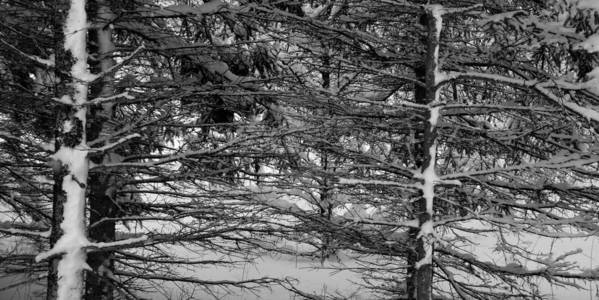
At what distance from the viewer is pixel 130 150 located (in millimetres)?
7402

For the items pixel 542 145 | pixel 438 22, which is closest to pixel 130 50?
pixel 438 22

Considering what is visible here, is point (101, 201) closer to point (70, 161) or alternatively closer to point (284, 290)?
point (70, 161)

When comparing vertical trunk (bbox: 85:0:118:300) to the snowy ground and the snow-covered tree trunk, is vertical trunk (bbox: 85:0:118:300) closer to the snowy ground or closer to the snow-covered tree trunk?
the snow-covered tree trunk

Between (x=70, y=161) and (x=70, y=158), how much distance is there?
0.03 meters

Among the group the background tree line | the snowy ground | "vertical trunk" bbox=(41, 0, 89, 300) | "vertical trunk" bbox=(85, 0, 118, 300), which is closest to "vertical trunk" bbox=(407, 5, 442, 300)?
the background tree line

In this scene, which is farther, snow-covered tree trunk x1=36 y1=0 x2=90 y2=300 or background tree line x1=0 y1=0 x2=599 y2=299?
background tree line x1=0 y1=0 x2=599 y2=299

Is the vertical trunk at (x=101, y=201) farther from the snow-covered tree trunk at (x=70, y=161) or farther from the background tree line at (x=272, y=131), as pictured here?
the snow-covered tree trunk at (x=70, y=161)

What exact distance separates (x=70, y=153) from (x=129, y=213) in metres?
2.84

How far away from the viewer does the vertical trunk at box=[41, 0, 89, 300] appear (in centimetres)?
414

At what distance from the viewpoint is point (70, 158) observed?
4.23 m

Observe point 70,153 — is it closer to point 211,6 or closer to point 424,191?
point 211,6

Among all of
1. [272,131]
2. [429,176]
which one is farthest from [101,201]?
[429,176]

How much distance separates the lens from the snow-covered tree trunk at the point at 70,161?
13.6ft

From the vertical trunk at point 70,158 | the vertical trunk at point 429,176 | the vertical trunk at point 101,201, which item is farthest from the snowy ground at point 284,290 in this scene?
the vertical trunk at point 70,158
